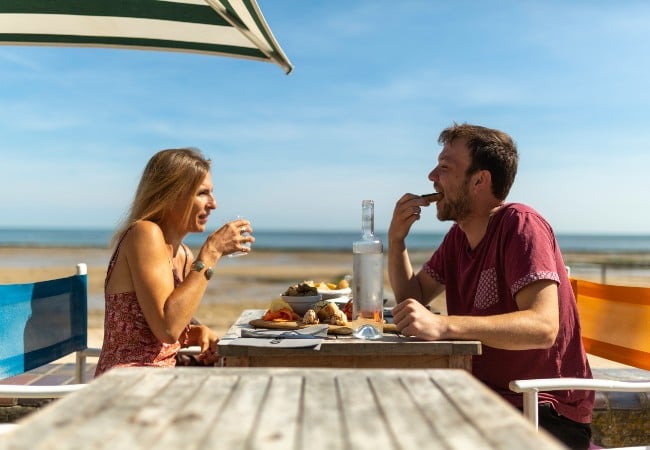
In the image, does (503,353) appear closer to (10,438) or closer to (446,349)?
(446,349)

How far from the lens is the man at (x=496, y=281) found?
6.97ft

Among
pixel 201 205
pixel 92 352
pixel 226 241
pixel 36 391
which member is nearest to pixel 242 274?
pixel 92 352

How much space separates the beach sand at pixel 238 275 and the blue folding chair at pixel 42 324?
10.1ft

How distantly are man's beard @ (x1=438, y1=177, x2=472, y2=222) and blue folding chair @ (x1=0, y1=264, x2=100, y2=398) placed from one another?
1.60 metres

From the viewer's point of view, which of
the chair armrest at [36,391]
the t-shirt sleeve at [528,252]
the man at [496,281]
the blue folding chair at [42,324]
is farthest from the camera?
the blue folding chair at [42,324]

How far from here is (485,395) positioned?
1331 mm

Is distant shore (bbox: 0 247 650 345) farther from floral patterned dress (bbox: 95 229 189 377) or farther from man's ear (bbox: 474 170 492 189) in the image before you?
man's ear (bbox: 474 170 492 189)

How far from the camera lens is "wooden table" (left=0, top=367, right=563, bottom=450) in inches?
41.4

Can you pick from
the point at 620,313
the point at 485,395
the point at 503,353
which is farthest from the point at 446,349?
the point at 620,313

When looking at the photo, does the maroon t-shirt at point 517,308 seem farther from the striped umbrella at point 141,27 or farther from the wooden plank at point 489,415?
the striped umbrella at point 141,27

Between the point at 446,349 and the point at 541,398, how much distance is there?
1.90ft

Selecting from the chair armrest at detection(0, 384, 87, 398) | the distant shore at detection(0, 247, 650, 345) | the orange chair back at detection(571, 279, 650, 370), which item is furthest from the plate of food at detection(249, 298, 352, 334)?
the distant shore at detection(0, 247, 650, 345)

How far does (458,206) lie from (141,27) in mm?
1628

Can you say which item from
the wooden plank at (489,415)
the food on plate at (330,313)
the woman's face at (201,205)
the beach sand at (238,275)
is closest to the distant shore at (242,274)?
the beach sand at (238,275)
